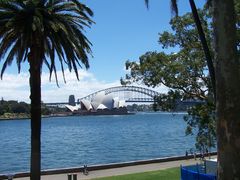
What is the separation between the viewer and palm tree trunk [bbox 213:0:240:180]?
36.5ft

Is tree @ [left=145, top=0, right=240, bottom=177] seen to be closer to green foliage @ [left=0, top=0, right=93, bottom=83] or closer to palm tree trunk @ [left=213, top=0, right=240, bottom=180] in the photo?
palm tree trunk @ [left=213, top=0, right=240, bottom=180]

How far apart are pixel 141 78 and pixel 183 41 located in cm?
286

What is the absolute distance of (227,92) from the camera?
37.2 ft

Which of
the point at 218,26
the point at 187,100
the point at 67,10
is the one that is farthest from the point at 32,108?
the point at 218,26

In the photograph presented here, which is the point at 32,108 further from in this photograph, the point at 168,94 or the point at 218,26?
the point at 218,26

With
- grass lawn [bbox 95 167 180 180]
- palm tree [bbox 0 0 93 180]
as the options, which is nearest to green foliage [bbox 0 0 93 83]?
palm tree [bbox 0 0 93 180]

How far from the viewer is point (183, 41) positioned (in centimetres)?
2453

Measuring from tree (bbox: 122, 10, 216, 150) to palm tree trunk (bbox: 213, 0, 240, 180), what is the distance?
11.1 m

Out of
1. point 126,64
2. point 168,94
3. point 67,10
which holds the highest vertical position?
point 67,10

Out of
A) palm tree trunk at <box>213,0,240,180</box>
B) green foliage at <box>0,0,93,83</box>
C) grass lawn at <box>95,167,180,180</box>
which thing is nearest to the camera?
palm tree trunk at <box>213,0,240,180</box>

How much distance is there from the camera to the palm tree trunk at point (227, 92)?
11.1 m

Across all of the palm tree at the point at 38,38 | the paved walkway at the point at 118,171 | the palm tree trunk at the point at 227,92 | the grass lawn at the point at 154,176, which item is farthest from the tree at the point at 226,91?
the paved walkway at the point at 118,171

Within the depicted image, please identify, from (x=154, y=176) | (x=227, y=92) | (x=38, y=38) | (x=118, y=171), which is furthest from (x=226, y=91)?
(x=118, y=171)

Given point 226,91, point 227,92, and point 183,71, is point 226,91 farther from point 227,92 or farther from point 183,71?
point 183,71
